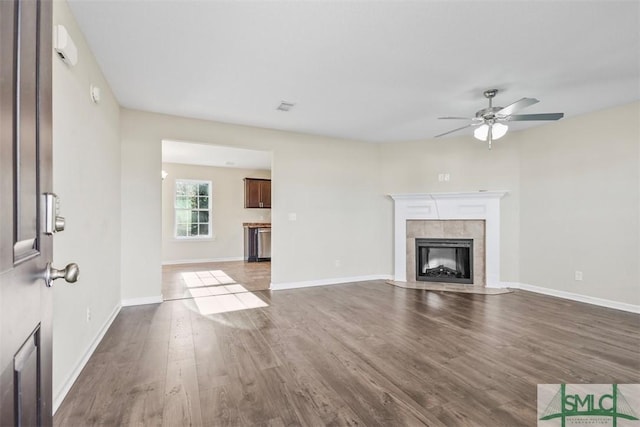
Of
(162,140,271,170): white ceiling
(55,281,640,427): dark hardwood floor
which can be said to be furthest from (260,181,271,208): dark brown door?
(55,281,640,427): dark hardwood floor

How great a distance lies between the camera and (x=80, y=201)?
2262mm

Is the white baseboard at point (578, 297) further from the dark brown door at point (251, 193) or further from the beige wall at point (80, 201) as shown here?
the dark brown door at point (251, 193)

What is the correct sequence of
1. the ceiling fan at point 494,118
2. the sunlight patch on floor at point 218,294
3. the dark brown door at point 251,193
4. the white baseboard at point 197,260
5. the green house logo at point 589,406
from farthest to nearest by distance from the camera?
the dark brown door at point 251,193 → the white baseboard at point 197,260 → the sunlight patch on floor at point 218,294 → the ceiling fan at point 494,118 → the green house logo at point 589,406

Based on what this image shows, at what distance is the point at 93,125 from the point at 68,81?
0.63 m

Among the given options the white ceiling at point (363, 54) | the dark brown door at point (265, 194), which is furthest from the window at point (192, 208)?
the white ceiling at point (363, 54)

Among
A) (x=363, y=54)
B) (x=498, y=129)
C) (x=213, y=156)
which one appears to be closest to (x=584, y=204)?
(x=498, y=129)

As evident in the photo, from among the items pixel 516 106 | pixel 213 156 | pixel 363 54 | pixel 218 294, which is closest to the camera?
pixel 363 54

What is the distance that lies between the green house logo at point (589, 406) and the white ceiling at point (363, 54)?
2.46 m

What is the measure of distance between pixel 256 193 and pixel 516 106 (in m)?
6.36

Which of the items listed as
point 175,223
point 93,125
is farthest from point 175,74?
point 175,223

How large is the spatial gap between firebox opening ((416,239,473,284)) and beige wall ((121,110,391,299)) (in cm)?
60

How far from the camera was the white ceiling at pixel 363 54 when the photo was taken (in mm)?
2082

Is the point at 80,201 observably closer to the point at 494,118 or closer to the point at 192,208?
the point at 494,118

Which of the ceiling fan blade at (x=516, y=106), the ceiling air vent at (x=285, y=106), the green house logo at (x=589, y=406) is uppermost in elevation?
the ceiling air vent at (x=285, y=106)
